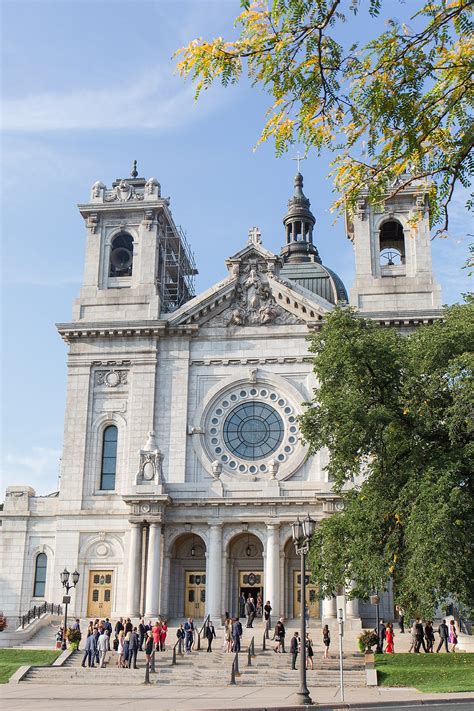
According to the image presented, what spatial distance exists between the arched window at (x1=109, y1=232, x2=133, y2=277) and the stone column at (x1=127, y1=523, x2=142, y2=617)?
15.2 meters

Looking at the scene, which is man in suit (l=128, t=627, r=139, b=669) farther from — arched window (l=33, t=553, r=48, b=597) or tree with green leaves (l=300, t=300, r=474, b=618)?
arched window (l=33, t=553, r=48, b=597)

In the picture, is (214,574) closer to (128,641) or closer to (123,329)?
(128,641)

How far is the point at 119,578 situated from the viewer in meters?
43.4

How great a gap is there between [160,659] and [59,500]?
13756mm

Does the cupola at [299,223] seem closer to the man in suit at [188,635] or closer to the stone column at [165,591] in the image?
the stone column at [165,591]

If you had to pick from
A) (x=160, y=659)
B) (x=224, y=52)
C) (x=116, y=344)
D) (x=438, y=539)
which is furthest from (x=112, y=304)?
(x=224, y=52)

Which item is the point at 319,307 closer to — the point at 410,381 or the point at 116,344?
the point at 116,344

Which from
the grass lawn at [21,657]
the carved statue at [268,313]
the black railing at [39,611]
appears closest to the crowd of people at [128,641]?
the grass lawn at [21,657]

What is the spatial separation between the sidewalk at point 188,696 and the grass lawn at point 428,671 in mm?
998

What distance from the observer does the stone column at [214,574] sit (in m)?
40.9

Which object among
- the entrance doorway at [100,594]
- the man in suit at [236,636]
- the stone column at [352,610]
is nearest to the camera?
the man in suit at [236,636]

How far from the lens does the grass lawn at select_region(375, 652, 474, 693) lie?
2571 cm

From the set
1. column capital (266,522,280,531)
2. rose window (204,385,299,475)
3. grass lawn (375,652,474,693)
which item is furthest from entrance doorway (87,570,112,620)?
grass lawn (375,652,474,693)

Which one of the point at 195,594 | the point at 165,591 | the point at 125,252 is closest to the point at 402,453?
the point at 165,591
